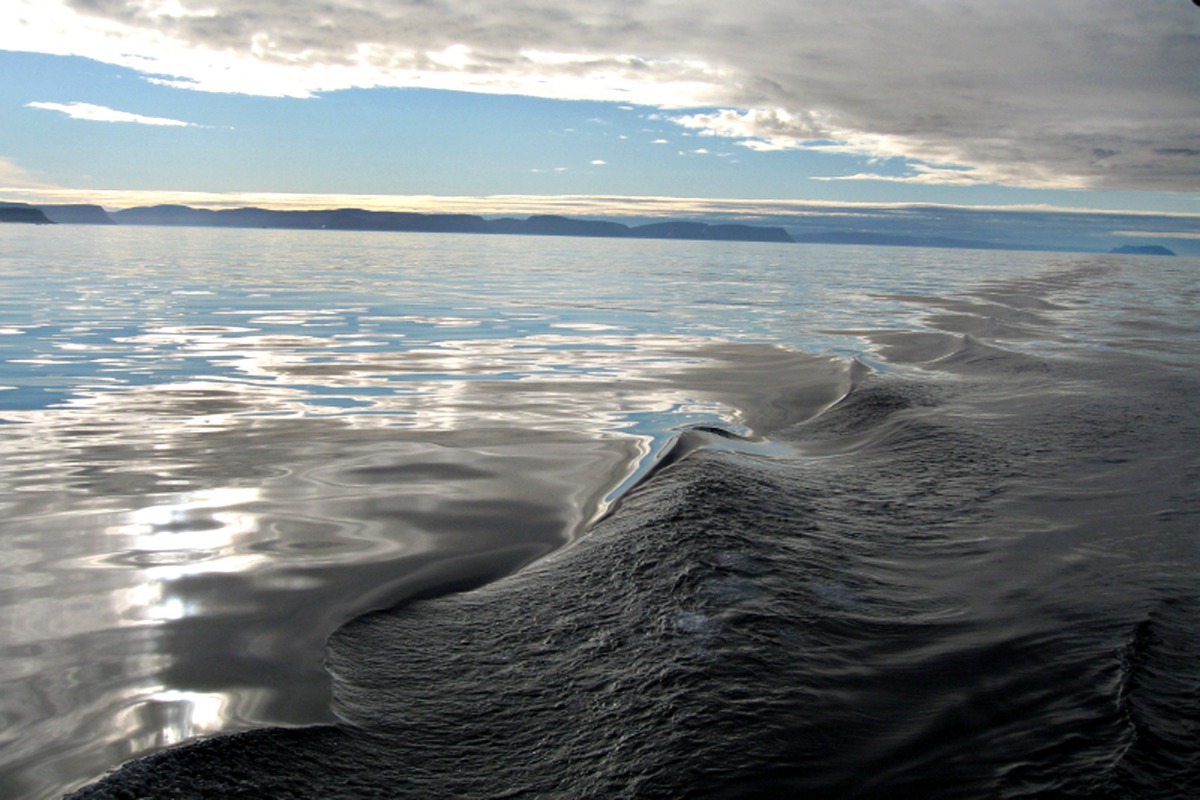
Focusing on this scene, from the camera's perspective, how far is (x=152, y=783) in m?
3.29

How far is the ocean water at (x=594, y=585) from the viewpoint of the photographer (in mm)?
3559

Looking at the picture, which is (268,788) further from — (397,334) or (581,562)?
(397,334)

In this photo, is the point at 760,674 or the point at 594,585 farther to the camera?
the point at 594,585

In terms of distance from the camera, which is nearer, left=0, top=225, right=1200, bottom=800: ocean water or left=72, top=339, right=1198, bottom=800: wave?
left=72, top=339, right=1198, bottom=800: wave

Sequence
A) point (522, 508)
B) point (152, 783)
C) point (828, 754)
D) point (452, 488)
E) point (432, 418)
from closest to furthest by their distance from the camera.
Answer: point (152, 783) < point (828, 754) < point (522, 508) < point (452, 488) < point (432, 418)

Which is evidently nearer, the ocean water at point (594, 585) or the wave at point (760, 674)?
the wave at point (760, 674)

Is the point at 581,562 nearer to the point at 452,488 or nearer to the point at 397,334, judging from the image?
the point at 452,488

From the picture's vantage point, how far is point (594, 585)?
17.9 feet

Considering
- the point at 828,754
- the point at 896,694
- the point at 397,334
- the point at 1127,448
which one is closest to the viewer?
the point at 828,754

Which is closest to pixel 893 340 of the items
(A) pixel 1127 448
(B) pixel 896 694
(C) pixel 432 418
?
(A) pixel 1127 448

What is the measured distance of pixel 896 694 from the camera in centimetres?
407

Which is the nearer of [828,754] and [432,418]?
[828,754]

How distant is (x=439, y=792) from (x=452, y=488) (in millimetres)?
4800

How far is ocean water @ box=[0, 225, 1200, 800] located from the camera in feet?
11.7
